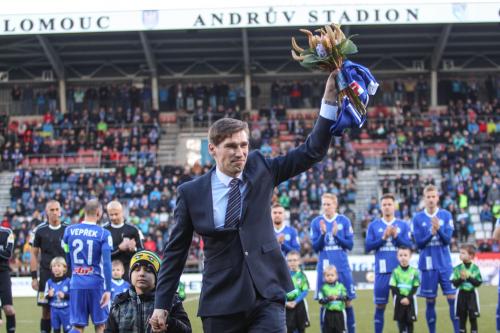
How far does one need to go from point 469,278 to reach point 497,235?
386cm

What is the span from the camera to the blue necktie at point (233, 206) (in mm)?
4340

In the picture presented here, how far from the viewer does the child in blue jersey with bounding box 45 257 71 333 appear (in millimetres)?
10484

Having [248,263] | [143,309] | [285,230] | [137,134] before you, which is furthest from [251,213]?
[137,134]

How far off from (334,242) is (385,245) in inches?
28.9

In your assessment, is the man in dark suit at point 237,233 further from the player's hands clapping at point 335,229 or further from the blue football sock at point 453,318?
the blue football sock at point 453,318

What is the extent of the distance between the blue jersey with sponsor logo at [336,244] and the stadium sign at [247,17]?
57.4 feet

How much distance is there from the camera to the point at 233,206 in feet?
14.3

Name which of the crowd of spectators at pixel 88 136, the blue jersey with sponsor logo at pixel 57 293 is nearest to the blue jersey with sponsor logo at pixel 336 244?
the blue jersey with sponsor logo at pixel 57 293

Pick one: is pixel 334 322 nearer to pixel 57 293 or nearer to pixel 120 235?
pixel 120 235

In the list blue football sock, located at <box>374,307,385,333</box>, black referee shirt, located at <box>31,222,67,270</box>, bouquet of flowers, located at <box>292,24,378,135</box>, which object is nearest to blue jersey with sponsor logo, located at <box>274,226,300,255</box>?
blue football sock, located at <box>374,307,385,333</box>

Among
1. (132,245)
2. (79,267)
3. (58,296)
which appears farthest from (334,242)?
(58,296)

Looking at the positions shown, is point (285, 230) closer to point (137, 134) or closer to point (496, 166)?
point (496, 166)

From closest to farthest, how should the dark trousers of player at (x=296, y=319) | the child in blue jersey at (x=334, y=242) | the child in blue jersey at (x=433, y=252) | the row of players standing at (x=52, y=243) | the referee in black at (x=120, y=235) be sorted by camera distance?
the dark trousers of player at (x=296, y=319) < the referee in black at (x=120, y=235) < the row of players standing at (x=52, y=243) < the child in blue jersey at (x=334, y=242) < the child in blue jersey at (x=433, y=252)

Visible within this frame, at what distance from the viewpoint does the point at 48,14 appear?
2877 centimetres
